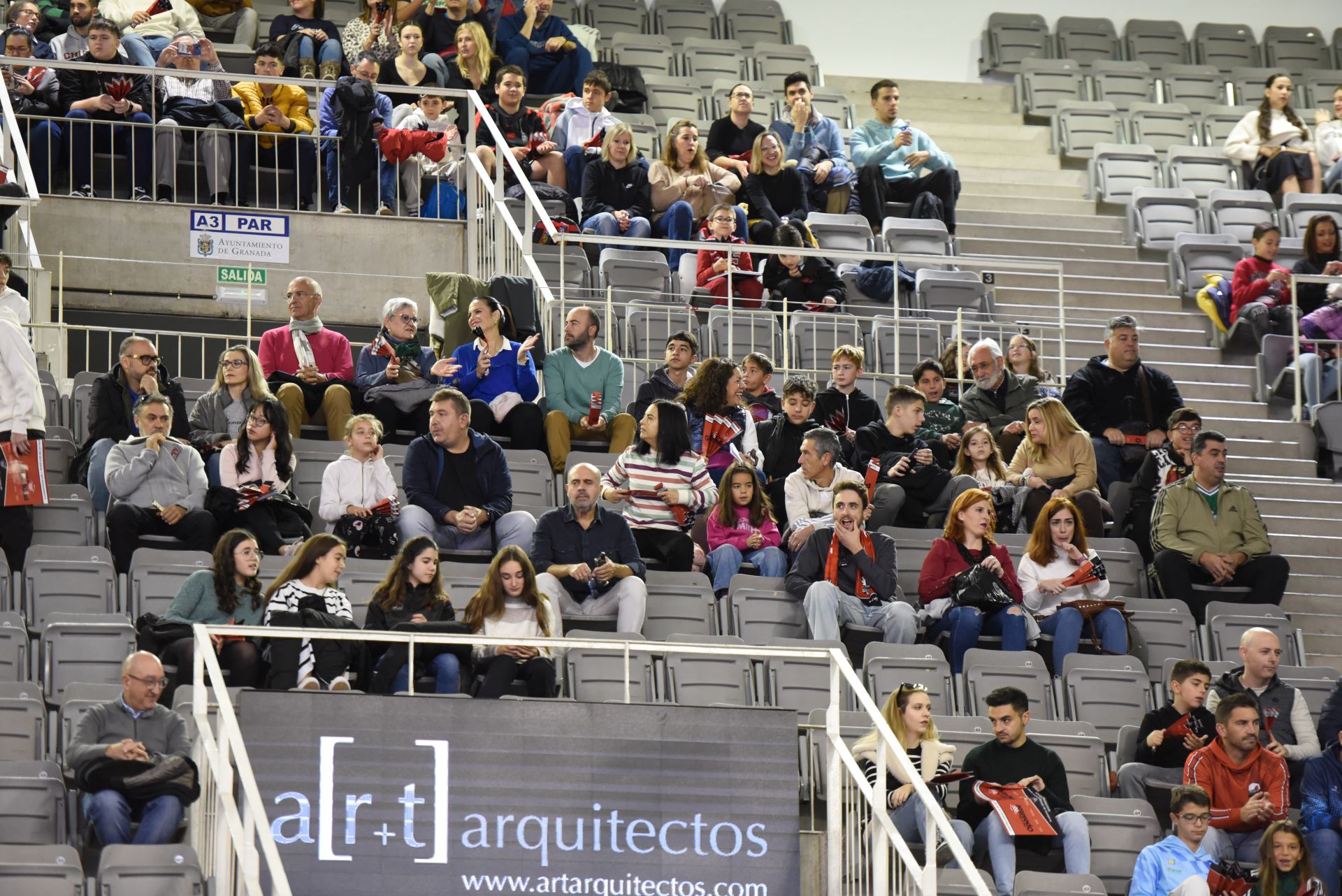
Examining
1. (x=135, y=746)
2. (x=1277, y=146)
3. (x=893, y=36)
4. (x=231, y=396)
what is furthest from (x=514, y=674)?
(x=893, y=36)

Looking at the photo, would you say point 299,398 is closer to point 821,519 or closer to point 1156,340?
point 821,519

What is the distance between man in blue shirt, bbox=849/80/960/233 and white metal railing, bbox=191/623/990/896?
22.3 feet

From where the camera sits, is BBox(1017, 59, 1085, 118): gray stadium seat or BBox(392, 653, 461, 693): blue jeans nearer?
BBox(392, 653, 461, 693): blue jeans

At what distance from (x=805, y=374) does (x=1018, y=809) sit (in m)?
4.66

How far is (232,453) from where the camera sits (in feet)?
33.2

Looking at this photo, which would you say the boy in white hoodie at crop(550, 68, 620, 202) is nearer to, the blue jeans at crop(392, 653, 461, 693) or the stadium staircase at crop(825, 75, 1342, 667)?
the stadium staircase at crop(825, 75, 1342, 667)

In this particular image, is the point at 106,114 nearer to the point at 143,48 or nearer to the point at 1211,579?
the point at 143,48

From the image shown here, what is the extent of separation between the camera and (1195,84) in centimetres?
1822

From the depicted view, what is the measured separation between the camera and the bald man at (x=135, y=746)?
782 centimetres

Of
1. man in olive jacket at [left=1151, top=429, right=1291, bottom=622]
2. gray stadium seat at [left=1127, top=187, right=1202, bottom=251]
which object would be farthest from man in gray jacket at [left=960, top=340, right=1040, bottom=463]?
gray stadium seat at [left=1127, top=187, right=1202, bottom=251]

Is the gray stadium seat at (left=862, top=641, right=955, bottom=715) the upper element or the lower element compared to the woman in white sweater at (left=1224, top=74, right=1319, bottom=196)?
lower

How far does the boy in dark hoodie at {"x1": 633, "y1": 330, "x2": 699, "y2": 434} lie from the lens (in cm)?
1137

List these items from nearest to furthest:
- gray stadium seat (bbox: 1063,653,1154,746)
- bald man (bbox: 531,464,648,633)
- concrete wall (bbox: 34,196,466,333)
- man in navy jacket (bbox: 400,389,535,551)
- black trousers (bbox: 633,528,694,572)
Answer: bald man (bbox: 531,464,648,633), gray stadium seat (bbox: 1063,653,1154,746), man in navy jacket (bbox: 400,389,535,551), black trousers (bbox: 633,528,694,572), concrete wall (bbox: 34,196,466,333)

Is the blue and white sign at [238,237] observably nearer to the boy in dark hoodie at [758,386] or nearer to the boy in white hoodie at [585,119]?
the boy in white hoodie at [585,119]
